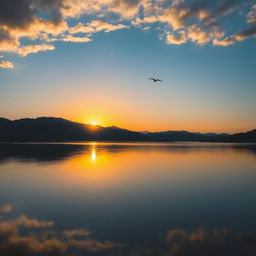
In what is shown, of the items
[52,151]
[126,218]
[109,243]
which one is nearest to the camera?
[109,243]

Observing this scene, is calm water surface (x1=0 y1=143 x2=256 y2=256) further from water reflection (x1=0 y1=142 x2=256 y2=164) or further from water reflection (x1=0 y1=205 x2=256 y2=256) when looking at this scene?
water reflection (x1=0 y1=142 x2=256 y2=164)

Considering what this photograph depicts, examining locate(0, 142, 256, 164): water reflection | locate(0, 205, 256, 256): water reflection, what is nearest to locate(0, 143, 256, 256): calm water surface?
locate(0, 205, 256, 256): water reflection

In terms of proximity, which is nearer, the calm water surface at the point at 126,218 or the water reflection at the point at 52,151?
the calm water surface at the point at 126,218

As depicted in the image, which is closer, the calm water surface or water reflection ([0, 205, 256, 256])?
water reflection ([0, 205, 256, 256])

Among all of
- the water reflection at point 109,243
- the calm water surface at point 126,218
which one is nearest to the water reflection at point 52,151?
the calm water surface at point 126,218

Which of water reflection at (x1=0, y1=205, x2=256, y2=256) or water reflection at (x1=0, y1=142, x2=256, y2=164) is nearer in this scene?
water reflection at (x1=0, y1=205, x2=256, y2=256)

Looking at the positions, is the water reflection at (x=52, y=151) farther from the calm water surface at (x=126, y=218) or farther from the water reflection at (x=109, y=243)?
the water reflection at (x=109, y=243)

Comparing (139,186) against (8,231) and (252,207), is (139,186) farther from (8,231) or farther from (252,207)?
(8,231)

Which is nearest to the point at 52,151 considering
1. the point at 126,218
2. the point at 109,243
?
the point at 126,218

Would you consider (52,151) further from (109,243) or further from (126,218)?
(109,243)

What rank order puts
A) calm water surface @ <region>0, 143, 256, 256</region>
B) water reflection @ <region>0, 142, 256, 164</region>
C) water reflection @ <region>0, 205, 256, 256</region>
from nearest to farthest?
water reflection @ <region>0, 205, 256, 256</region>
calm water surface @ <region>0, 143, 256, 256</region>
water reflection @ <region>0, 142, 256, 164</region>

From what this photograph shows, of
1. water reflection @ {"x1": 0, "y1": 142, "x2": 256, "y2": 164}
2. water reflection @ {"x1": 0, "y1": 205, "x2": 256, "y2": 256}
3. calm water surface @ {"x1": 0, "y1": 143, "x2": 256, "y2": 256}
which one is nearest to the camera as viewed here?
water reflection @ {"x1": 0, "y1": 205, "x2": 256, "y2": 256}

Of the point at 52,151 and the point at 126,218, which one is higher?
the point at 52,151

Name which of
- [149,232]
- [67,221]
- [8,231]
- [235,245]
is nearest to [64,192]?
[67,221]
